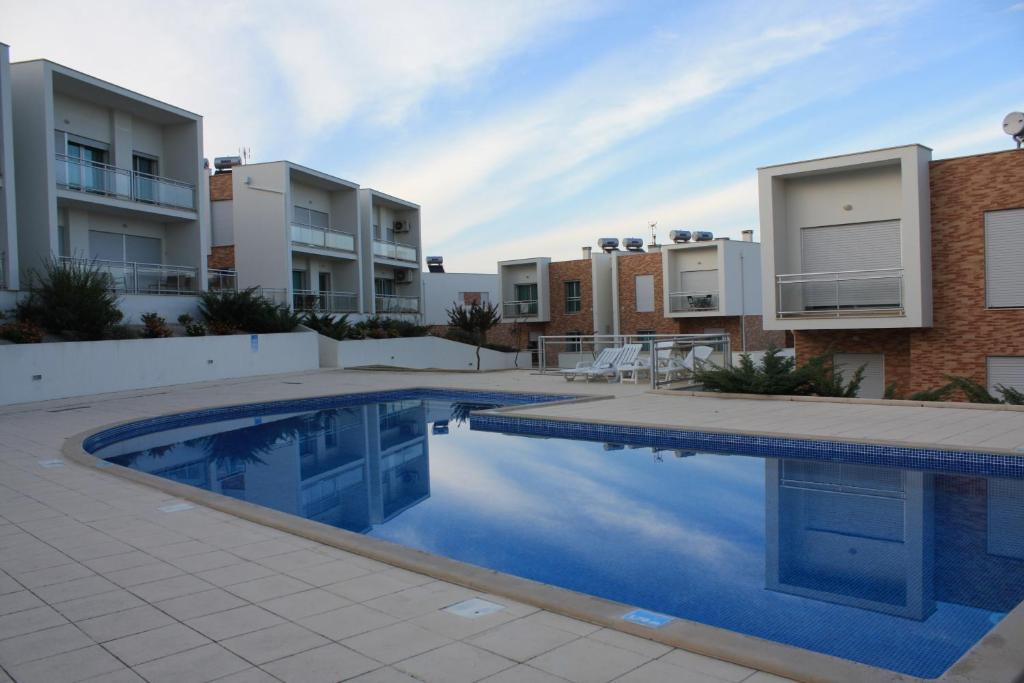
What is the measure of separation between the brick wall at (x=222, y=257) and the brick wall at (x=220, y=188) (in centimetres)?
213

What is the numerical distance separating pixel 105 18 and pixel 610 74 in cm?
1168

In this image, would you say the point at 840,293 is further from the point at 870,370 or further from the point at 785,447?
the point at 785,447

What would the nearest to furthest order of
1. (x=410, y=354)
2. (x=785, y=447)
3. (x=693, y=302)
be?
(x=785, y=447), (x=410, y=354), (x=693, y=302)

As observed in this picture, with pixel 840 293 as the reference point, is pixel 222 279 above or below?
above

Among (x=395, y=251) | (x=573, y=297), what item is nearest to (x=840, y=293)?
(x=395, y=251)

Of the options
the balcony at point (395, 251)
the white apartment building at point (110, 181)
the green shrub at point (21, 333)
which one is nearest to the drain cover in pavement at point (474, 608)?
the green shrub at point (21, 333)

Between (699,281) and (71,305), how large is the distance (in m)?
25.9

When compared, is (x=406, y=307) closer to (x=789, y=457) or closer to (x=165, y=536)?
(x=789, y=457)

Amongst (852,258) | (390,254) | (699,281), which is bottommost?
(852,258)

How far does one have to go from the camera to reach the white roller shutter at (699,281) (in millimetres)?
35281

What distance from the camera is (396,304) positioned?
3566 centimetres

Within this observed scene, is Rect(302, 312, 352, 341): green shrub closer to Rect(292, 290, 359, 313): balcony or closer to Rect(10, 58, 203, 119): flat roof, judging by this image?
Rect(292, 290, 359, 313): balcony

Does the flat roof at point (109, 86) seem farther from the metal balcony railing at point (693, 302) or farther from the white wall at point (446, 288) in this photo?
the white wall at point (446, 288)

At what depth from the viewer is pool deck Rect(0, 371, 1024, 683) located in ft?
11.1
